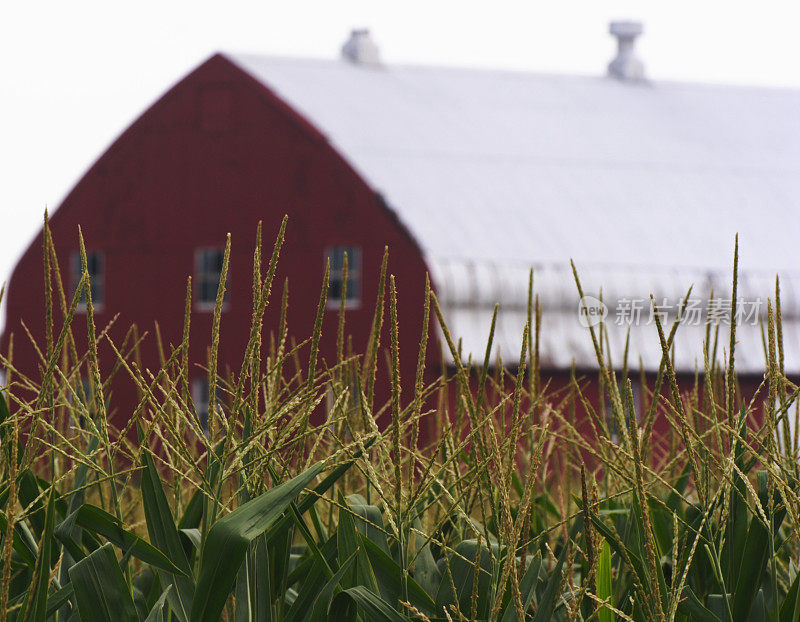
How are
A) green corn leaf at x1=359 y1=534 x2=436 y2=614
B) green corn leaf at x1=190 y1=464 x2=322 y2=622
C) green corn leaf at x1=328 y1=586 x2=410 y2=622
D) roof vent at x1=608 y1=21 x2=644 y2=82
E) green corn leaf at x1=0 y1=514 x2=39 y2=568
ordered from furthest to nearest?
roof vent at x1=608 y1=21 x2=644 y2=82 → green corn leaf at x1=0 y1=514 x2=39 y2=568 → green corn leaf at x1=359 y1=534 x2=436 y2=614 → green corn leaf at x1=328 y1=586 x2=410 y2=622 → green corn leaf at x1=190 y1=464 x2=322 y2=622

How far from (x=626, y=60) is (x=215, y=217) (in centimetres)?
968

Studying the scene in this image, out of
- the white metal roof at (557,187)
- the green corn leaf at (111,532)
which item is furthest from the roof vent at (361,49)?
the green corn leaf at (111,532)

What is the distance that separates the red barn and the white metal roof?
0.04 meters

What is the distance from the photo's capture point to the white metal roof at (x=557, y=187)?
17406mm

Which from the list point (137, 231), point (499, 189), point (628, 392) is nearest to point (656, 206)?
point (499, 189)

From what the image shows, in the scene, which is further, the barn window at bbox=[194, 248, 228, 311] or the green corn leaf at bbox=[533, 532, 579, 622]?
the barn window at bbox=[194, 248, 228, 311]

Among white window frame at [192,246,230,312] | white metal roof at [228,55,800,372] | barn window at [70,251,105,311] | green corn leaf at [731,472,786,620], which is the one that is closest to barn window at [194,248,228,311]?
white window frame at [192,246,230,312]

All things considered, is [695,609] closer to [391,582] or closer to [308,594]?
[391,582]

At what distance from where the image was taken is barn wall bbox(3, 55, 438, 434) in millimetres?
18312

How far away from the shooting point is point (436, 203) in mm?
17688

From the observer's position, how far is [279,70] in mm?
20422

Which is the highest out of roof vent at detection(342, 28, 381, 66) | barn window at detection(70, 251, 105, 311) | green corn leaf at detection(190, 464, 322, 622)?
roof vent at detection(342, 28, 381, 66)

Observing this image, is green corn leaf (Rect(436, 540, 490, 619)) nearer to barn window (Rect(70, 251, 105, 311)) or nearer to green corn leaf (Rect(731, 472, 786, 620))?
green corn leaf (Rect(731, 472, 786, 620))

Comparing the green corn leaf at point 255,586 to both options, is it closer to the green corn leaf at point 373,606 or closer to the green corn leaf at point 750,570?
the green corn leaf at point 373,606
